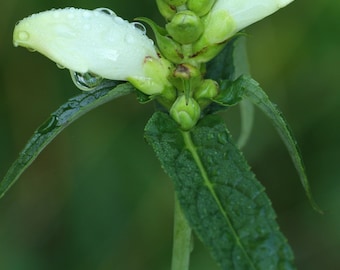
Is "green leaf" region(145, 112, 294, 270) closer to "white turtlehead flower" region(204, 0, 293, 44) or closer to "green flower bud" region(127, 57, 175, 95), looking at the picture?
"green flower bud" region(127, 57, 175, 95)

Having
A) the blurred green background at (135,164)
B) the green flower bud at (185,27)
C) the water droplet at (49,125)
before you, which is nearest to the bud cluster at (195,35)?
the green flower bud at (185,27)

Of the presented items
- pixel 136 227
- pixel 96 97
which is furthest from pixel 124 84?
pixel 136 227

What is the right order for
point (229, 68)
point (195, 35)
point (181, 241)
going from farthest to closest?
point (229, 68) < point (181, 241) < point (195, 35)

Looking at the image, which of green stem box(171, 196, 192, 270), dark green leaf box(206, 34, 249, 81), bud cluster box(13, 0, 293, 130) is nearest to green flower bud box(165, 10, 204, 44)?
bud cluster box(13, 0, 293, 130)

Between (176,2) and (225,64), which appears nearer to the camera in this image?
(176,2)

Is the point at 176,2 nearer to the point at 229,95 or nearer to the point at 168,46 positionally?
the point at 168,46

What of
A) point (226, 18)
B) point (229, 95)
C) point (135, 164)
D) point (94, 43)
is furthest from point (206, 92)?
point (135, 164)
